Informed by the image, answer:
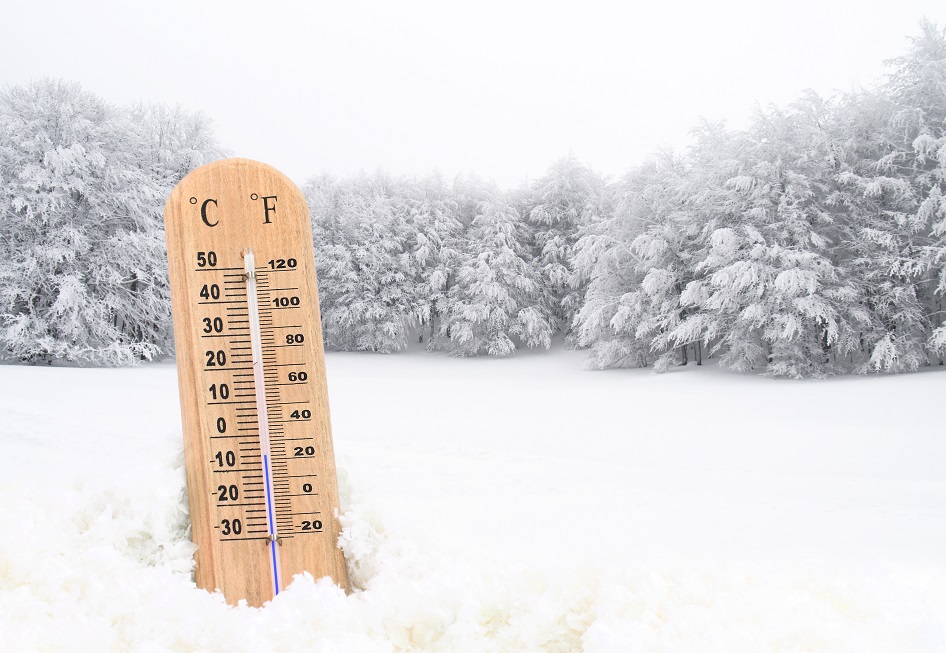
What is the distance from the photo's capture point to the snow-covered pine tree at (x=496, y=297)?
2286 centimetres

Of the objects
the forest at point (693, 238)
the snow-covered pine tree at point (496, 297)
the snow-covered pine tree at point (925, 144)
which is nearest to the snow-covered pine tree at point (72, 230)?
the forest at point (693, 238)

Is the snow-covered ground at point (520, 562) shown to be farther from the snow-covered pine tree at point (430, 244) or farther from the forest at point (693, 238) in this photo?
the snow-covered pine tree at point (430, 244)

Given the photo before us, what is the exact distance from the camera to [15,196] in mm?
16828

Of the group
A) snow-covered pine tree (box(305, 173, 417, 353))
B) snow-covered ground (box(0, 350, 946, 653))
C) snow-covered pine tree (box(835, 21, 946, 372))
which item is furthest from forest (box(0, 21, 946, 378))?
snow-covered ground (box(0, 350, 946, 653))

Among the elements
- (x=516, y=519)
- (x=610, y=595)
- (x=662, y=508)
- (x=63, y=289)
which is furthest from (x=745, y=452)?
(x=63, y=289)

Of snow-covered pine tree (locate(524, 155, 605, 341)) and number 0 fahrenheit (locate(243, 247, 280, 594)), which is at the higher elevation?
snow-covered pine tree (locate(524, 155, 605, 341))

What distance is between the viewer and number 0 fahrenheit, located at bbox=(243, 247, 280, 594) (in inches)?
88.4

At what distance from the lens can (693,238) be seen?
732 inches

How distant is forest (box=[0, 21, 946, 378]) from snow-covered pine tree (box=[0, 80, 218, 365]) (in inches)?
2.3

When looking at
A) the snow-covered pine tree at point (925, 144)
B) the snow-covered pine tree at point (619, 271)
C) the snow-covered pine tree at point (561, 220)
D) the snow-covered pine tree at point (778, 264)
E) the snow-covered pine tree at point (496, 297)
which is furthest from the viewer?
the snow-covered pine tree at point (561, 220)

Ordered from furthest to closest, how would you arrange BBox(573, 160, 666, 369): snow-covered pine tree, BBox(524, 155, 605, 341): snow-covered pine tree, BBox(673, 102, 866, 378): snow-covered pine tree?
1. BBox(524, 155, 605, 341): snow-covered pine tree
2. BBox(573, 160, 666, 369): snow-covered pine tree
3. BBox(673, 102, 866, 378): snow-covered pine tree

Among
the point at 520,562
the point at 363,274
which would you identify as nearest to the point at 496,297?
the point at 363,274

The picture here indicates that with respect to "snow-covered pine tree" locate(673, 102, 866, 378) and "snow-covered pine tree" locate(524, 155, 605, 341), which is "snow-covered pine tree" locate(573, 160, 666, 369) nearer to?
"snow-covered pine tree" locate(673, 102, 866, 378)

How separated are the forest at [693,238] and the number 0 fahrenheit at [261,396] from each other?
1433 centimetres
